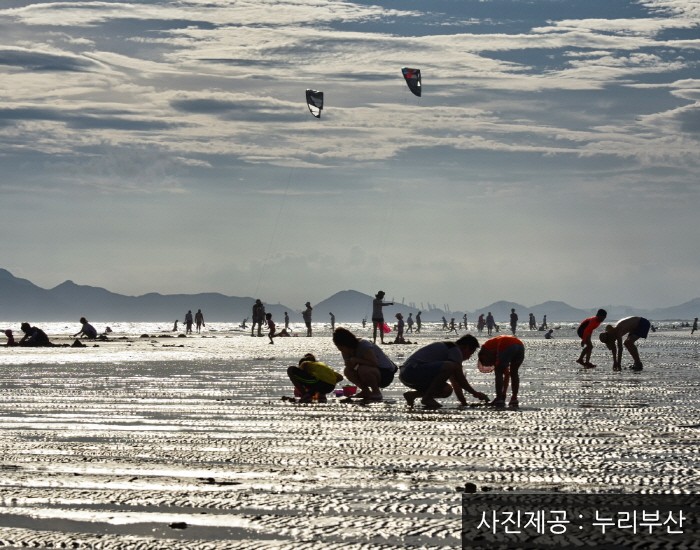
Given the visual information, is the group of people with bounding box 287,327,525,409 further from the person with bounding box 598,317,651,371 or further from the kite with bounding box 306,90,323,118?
the kite with bounding box 306,90,323,118

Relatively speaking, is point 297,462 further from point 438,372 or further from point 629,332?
Answer: point 629,332

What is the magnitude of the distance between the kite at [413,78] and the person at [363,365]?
31679 mm

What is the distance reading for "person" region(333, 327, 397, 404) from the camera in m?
13.8

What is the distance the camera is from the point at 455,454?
8.43m

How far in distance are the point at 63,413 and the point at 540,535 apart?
769 centimetres

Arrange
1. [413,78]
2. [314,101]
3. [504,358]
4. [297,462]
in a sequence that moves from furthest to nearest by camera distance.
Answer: [314,101] < [413,78] < [504,358] < [297,462]

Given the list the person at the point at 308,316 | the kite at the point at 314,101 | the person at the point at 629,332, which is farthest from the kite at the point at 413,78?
the person at the point at 629,332

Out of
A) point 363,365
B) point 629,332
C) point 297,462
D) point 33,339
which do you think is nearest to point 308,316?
point 33,339

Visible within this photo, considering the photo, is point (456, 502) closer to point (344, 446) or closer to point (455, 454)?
point (455, 454)

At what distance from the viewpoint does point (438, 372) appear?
13.0 metres

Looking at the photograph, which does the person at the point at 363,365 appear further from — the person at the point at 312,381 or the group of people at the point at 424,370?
the person at the point at 312,381

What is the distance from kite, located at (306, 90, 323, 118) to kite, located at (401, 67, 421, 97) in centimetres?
395

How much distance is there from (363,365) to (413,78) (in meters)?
33.7

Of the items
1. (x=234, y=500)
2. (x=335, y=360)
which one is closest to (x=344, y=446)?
(x=234, y=500)
